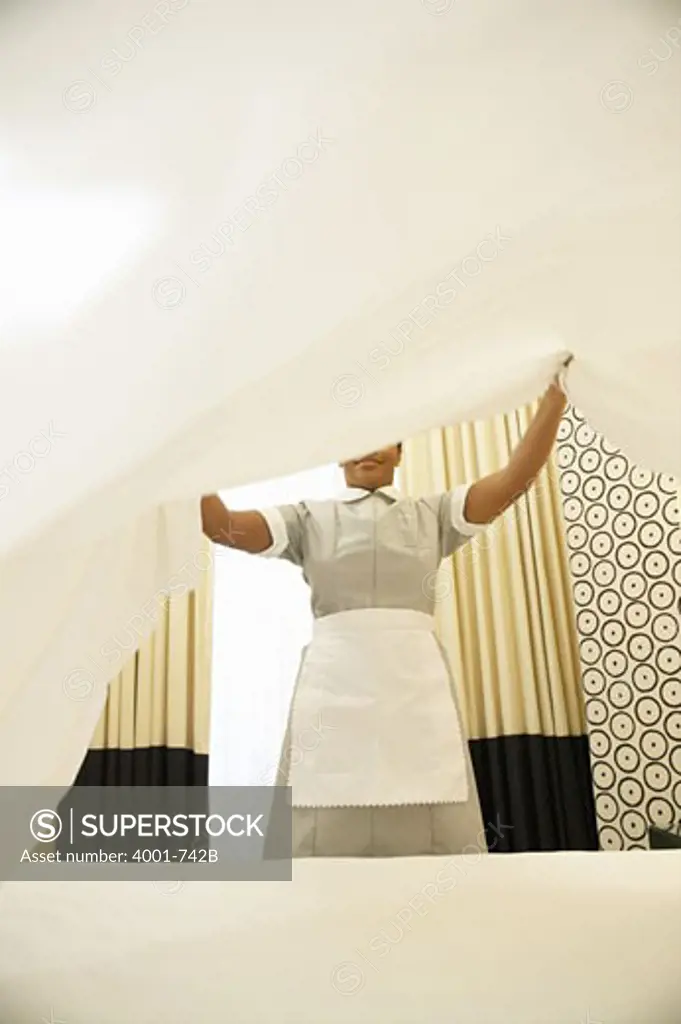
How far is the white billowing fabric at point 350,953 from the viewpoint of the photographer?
0.78 m

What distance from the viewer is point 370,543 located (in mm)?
1908

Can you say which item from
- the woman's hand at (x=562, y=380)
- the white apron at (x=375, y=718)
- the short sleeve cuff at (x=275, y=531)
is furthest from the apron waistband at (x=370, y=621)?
the woman's hand at (x=562, y=380)

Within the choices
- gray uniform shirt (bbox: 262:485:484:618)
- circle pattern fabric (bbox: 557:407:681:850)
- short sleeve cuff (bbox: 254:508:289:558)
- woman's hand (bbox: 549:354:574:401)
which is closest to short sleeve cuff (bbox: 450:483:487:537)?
gray uniform shirt (bbox: 262:485:484:618)

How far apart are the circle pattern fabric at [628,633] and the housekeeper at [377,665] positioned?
85cm

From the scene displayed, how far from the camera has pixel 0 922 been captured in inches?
38.3

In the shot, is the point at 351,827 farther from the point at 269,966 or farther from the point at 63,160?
the point at 63,160

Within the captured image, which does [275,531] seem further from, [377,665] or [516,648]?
[516,648]

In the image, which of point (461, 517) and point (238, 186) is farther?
point (461, 517)

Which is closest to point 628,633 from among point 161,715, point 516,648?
point 516,648

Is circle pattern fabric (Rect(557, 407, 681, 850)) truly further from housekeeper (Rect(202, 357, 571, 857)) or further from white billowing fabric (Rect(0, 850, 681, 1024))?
white billowing fabric (Rect(0, 850, 681, 1024))

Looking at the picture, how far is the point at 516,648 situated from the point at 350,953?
218cm

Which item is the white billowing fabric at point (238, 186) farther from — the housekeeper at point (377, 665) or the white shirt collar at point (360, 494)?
the white shirt collar at point (360, 494)

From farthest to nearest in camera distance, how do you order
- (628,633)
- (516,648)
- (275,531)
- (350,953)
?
(516,648) → (628,633) → (275,531) → (350,953)

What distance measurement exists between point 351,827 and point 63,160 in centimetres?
124
